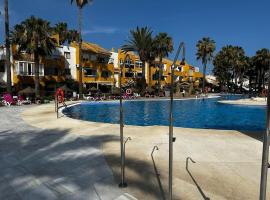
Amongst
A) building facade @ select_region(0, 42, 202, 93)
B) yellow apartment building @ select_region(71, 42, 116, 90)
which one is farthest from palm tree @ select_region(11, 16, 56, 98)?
yellow apartment building @ select_region(71, 42, 116, 90)

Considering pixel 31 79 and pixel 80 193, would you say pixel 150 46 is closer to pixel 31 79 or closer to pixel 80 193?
pixel 31 79

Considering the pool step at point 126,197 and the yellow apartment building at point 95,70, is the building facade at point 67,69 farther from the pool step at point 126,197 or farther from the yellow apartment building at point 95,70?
the pool step at point 126,197

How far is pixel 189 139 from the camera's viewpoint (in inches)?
412

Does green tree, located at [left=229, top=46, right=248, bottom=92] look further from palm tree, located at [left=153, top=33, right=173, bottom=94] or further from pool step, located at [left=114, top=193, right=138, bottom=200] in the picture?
pool step, located at [left=114, top=193, right=138, bottom=200]

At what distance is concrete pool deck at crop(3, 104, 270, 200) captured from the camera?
5.72m

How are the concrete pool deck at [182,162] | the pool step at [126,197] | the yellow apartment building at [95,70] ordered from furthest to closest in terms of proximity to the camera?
the yellow apartment building at [95,70]
the concrete pool deck at [182,162]
the pool step at [126,197]

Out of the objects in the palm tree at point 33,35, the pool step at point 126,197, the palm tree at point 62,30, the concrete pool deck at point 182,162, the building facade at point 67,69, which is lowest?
the pool step at point 126,197

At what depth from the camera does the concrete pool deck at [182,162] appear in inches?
225

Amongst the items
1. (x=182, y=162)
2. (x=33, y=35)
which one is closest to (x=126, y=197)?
(x=182, y=162)

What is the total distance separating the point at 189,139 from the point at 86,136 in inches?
177

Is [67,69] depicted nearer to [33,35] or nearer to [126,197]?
[33,35]

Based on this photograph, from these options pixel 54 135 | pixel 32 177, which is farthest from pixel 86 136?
pixel 32 177

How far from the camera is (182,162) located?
761 cm

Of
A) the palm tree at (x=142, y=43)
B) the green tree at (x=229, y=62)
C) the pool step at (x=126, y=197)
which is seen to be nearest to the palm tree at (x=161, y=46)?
the palm tree at (x=142, y=43)
